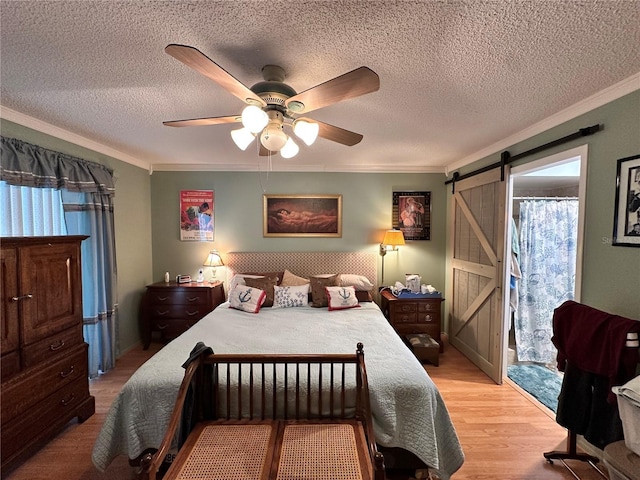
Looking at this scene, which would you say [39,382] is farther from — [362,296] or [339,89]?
[362,296]

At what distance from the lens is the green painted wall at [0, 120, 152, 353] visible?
3389mm

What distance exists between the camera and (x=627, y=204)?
1695 millimetres

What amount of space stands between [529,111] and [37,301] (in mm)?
3763

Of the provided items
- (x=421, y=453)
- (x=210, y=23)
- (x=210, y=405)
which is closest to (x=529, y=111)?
(x=210, y=23)

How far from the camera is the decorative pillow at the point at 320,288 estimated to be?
3.31 meters

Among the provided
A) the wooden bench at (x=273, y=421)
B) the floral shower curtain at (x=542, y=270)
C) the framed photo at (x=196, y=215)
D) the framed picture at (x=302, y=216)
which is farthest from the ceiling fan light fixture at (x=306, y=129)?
the floral shower curtain at (x=542, y=270)

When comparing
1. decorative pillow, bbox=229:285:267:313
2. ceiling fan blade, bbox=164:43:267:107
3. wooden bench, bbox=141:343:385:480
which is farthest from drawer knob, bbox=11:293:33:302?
ceiling fan blade, bbox=164:43:267:107

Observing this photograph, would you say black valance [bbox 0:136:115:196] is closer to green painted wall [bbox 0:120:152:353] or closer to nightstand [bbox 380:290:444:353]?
green painted wall [bbox 0:120:152:353]

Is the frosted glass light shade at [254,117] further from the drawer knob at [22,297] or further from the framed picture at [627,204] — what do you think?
the framed picture at [627,204]

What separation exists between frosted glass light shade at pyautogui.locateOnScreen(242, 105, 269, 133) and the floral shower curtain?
10.9ft

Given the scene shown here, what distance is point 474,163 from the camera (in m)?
3.37

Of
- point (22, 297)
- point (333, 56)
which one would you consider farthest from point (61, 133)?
point (333, 56)

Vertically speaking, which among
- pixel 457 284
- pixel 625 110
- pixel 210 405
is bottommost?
pixel 210 405

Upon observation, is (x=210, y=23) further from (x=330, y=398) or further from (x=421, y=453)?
(x=421, y=453)
